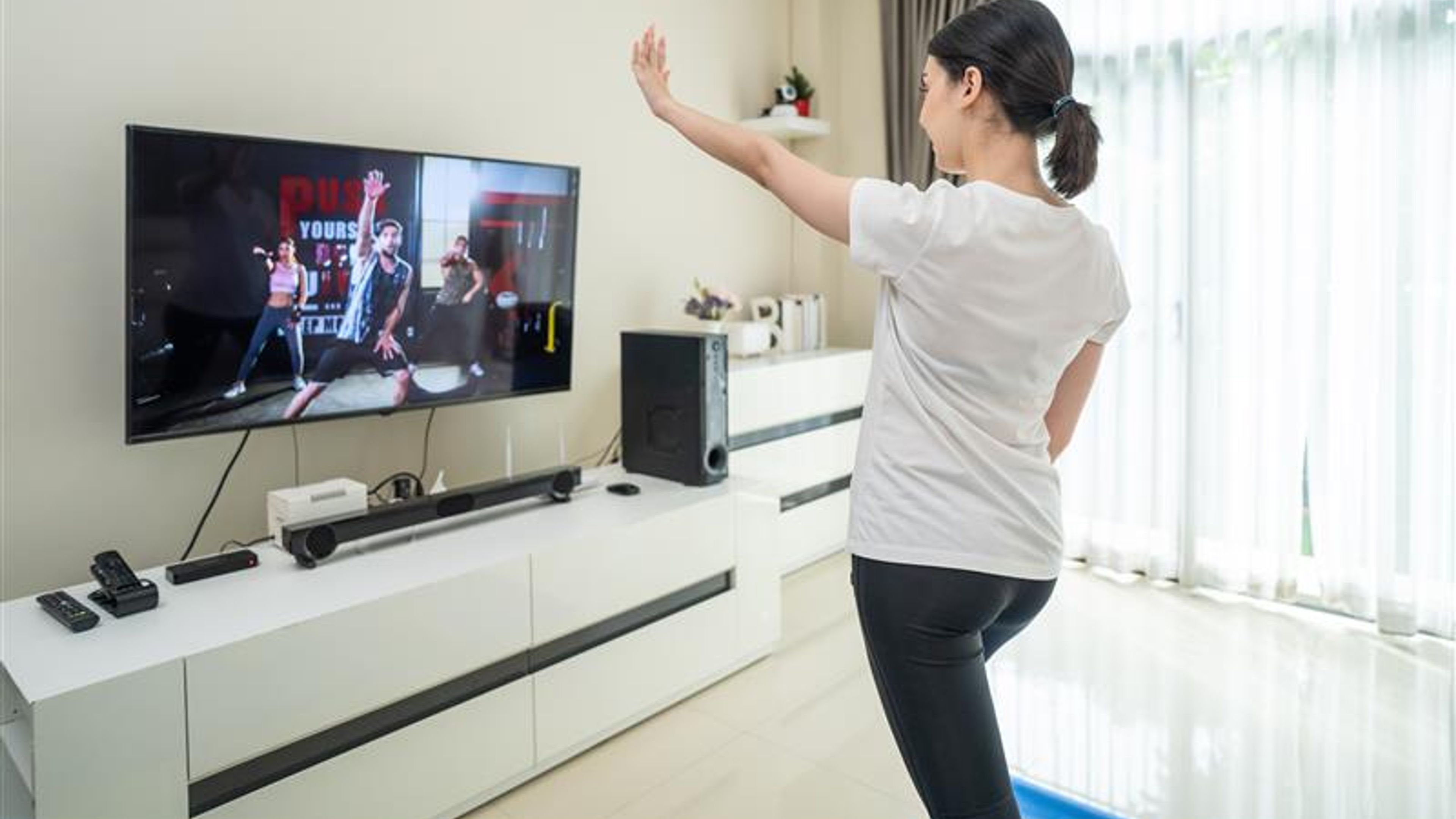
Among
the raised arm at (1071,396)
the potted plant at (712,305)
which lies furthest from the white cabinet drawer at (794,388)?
the raised arm at (1071,396)

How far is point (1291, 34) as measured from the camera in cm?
330

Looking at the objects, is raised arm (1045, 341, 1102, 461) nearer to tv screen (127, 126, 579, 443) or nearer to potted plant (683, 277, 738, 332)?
tv screen (127, 126, 579, 443)

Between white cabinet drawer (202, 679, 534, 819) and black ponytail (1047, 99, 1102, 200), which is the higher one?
black ponytail (1047, 99, 1102, 200)

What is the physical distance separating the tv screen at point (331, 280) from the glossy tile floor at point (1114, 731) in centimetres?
109

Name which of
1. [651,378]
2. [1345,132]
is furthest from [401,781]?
[1345,132]

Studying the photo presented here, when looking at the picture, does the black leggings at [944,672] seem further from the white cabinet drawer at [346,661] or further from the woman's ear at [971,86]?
the white cabinet drawer at [346,661]

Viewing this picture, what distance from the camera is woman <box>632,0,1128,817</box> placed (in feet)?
3.76

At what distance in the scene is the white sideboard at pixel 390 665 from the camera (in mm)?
1668

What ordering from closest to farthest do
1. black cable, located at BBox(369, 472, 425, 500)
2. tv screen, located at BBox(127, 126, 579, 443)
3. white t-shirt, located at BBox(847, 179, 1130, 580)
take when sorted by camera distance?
white t-shirt, located at BBox(847, 179, 1130, 580)
tv screen, located at BBox(127, 126, 579, 443)
black cable, located at BBox(369, 472, 425, 500)

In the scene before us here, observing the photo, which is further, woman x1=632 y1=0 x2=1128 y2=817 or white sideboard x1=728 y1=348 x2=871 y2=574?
white sideboard x1=728 y1=348 x2=871 y2=574

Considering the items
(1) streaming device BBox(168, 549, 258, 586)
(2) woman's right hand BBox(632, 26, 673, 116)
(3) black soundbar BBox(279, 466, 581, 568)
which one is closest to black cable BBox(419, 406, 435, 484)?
(3) black soundbar BBox(279, 466, 581, 568)

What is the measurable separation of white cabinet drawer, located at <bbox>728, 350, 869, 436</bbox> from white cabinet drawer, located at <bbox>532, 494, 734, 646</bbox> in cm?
70

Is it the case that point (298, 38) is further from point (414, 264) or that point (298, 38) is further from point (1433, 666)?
point (1433, 666)

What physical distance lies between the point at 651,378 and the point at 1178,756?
1.81m
